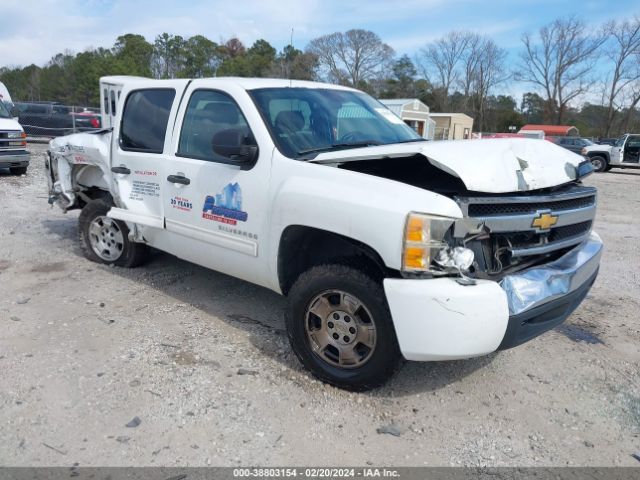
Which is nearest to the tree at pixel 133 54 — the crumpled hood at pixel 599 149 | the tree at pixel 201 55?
the tree at pixel 201 55

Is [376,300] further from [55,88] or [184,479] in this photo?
[55,88]


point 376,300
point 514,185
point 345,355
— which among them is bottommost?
point 345,355

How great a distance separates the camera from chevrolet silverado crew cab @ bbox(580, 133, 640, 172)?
81.3 feet

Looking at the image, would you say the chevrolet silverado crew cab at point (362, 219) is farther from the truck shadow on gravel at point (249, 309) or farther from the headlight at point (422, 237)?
the truck shadow on gravel at point (249, 309)

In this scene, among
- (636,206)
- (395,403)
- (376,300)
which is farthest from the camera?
(636,206)

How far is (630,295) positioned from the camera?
5207 millimetres

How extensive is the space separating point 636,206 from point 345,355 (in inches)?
443

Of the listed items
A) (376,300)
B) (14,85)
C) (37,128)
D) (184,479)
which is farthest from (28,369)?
(14,85)

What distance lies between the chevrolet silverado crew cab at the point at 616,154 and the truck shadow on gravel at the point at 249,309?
2379 cm

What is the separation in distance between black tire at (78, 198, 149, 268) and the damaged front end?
0.21m

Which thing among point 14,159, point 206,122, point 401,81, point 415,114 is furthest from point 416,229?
point 401,81

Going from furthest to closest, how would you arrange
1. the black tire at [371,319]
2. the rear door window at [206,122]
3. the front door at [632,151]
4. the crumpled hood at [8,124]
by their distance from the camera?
the front door at [632,151], the crumpled hood at [8,124], the rear door window at [206,122], the black tire at [371,319]

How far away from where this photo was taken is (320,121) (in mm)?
3957

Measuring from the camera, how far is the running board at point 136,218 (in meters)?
4.55
